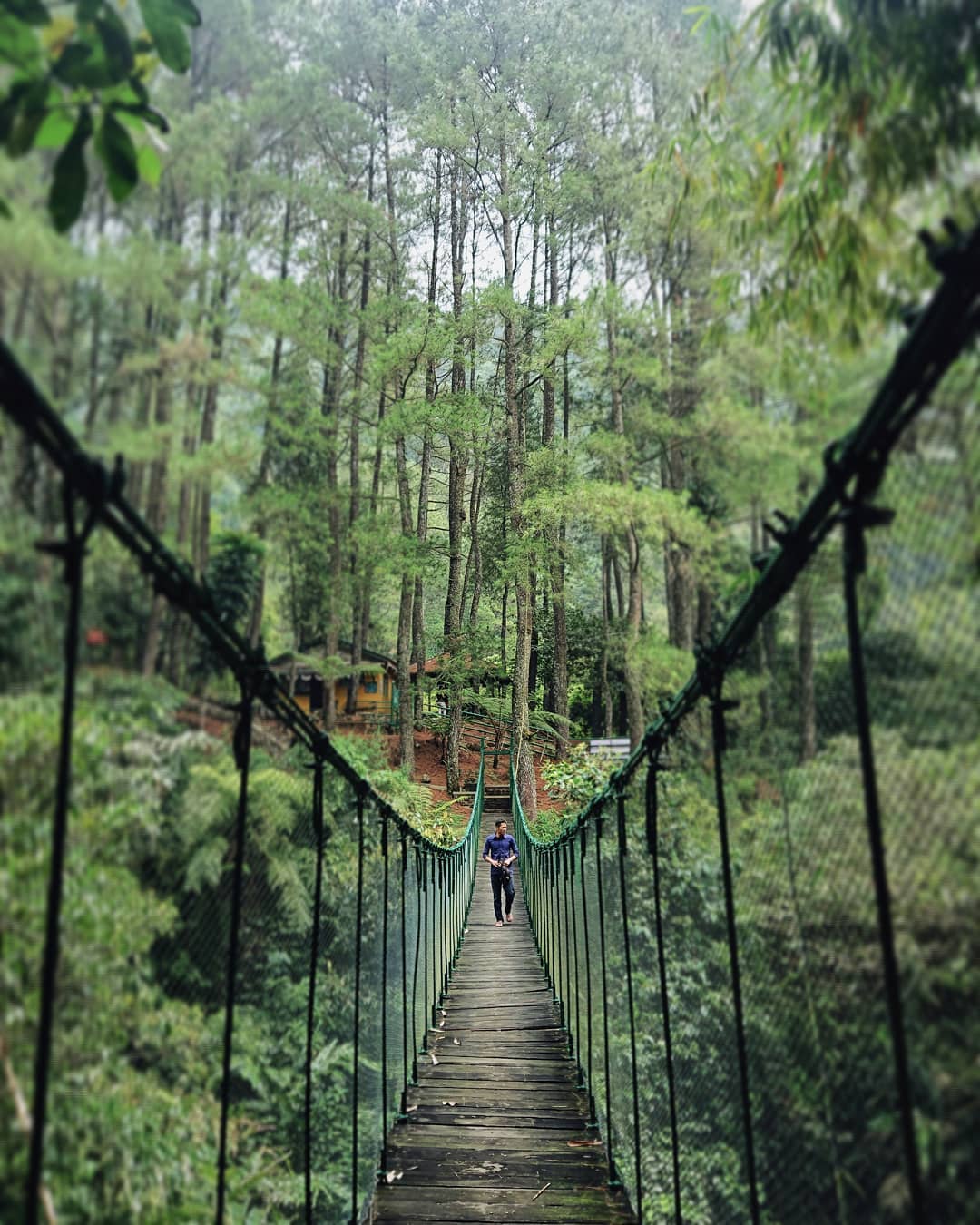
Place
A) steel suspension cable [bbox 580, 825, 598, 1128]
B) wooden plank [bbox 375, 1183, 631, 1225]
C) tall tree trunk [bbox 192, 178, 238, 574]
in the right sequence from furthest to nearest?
steel suspension cable [bbox 580, 825, 598, 1128] → wooden plank [bbox 375, 1183, 631, 1225] → tall tree trunk [bbox 192, 178, 238, 574]

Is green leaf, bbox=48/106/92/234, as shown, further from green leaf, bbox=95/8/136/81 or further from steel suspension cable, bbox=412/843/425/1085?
steel suspension cable, bbox=412/843/425/1085

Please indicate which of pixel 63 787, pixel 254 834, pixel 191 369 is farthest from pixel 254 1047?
pixel 191 369

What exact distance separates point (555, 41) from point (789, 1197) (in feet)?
41.5

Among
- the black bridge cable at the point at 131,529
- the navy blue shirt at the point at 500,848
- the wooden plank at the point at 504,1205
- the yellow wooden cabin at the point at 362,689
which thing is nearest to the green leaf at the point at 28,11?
the black bridge cable at the point at 131,529

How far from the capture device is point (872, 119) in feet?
2.64

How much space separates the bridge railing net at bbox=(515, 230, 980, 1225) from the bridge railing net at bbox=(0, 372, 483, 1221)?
0.73m

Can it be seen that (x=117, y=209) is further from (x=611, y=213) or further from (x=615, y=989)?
(x=611, y=213)

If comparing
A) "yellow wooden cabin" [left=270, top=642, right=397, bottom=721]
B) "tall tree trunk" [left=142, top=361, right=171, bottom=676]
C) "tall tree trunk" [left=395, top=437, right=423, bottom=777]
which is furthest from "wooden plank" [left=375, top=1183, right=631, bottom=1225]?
"tall tree trunk" [left=395, top=437, right=423, bottom=777]

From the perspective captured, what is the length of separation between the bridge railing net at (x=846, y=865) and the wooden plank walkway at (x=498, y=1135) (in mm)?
799

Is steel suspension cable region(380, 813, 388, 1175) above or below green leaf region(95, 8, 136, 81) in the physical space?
below

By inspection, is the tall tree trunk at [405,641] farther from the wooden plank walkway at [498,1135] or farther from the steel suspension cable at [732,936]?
the steel suspension cable at [732,936]

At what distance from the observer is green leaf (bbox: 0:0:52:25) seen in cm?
66

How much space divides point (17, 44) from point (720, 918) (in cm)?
147

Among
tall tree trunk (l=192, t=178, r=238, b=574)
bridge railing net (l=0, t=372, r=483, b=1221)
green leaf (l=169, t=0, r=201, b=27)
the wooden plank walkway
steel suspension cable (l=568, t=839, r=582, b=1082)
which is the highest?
green leaf (l=169, t=0, r=201, b=27)
